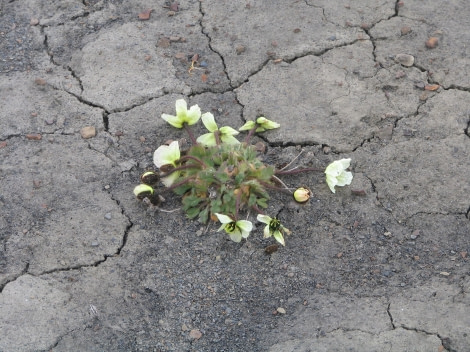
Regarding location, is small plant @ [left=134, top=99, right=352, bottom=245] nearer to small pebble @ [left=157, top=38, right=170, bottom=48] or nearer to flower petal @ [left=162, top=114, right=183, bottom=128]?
flower petal @ [left=162, top=114, right=183, bottom=128]

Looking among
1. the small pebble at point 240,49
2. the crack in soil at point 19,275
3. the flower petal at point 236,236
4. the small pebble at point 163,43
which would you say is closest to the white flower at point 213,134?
the flower petal at point 236,236

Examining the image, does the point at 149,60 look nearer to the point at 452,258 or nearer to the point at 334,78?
the point at 334,78

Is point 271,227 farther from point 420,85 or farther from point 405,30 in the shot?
point 405,30

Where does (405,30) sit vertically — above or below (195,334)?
above

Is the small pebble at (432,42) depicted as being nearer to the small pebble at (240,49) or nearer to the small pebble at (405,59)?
the small pebble at (405,59)

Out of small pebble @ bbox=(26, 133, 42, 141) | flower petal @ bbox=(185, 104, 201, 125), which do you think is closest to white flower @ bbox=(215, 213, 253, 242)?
flower petal @ bbox=(185, 104, 201, 125)

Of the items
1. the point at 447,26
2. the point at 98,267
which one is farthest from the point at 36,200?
the point at 447,26

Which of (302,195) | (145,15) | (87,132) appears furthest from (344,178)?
(145,15)
